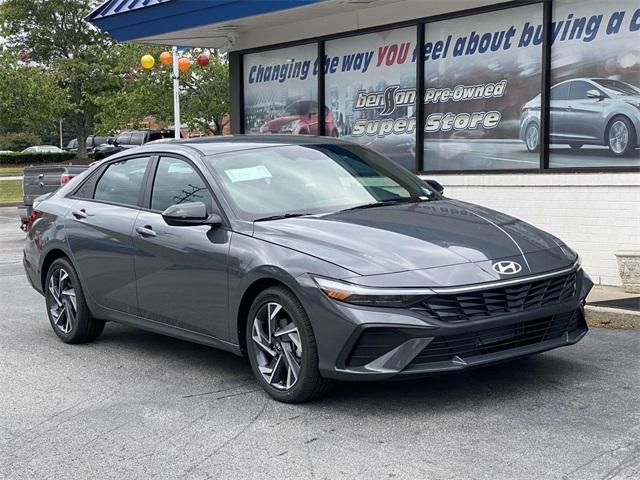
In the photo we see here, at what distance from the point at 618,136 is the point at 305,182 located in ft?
14.9

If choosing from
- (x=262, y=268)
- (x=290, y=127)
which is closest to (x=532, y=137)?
(x=290, y=127)

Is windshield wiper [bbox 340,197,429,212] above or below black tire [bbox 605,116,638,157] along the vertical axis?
below

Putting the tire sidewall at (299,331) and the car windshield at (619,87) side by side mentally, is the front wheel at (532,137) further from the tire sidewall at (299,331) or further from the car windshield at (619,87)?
the tire sidewall at (299,331)

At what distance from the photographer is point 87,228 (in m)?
6.87

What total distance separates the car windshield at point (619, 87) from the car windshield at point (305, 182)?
3609mm

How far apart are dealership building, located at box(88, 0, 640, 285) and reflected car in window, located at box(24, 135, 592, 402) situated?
138 inches

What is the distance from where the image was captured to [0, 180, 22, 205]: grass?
1032 inches

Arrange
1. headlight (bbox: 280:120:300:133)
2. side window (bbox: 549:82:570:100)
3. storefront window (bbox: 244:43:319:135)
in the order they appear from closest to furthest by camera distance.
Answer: side window (bbox: 549:82:570:100) → storefront window (bbox: 244:43:319:135) → headlight (bbox: 280:120:300:133)

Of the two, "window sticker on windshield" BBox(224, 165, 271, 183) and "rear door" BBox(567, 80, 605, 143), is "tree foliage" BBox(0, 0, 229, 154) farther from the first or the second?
"window sticker on windshield" BBox(224, 165, 271, 183)

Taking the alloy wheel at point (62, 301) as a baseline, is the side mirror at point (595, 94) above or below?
above

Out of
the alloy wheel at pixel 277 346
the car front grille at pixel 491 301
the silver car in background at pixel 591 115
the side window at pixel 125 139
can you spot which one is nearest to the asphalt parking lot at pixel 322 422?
the alloy wheel at pixel 277 346

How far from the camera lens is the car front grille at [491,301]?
466 centimetres

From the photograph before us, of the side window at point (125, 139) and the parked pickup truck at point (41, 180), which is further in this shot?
the side window at point (125, 139)

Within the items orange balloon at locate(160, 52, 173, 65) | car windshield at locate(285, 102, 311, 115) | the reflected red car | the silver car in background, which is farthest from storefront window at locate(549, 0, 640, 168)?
orange balloon at locate(160, 52, 173, 65)
